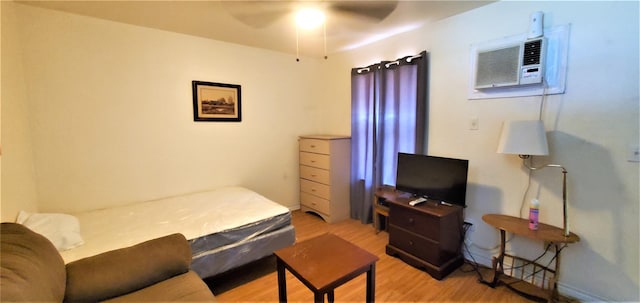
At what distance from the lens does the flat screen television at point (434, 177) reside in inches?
87.5

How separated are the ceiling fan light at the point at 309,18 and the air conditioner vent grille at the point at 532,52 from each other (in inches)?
64.8

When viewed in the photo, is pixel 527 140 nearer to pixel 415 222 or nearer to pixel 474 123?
pixel 474 123

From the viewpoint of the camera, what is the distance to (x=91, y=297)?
1318mm

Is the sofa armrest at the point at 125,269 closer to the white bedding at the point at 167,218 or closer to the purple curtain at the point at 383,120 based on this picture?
the white bedding at the point at 167,218

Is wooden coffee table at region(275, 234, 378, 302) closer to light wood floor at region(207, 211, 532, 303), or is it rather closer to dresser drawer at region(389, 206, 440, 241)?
light wood floor at region(207, 211, 532, 303)

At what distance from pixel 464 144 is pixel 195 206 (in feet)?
8.61

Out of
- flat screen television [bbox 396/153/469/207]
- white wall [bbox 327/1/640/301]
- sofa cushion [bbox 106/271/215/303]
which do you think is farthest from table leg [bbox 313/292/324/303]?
white wall [bbox 327/1/640/301]

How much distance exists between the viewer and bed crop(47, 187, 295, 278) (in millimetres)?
1936

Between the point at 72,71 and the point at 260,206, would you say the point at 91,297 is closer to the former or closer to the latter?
the point at 260,206

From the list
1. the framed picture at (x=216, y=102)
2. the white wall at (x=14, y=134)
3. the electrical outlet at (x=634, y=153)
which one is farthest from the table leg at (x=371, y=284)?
the framed picture at (x=216, y=102)

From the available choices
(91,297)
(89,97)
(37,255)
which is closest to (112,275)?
(91,297)

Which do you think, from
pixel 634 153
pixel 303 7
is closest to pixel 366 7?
pixel 303 7

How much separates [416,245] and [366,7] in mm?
2101

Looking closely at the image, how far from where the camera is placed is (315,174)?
11.8ft
